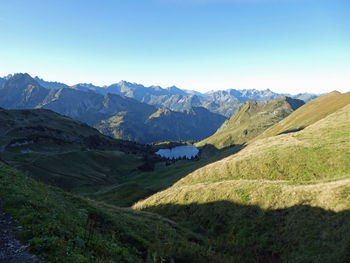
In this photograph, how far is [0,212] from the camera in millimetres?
13852

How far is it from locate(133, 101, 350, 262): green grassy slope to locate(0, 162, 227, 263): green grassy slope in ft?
16.4

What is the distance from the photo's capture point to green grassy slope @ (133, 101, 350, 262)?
60.7ft

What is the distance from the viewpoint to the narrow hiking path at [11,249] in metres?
9.63

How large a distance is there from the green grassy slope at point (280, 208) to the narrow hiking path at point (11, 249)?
1554cm

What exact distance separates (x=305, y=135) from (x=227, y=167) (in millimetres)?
24150

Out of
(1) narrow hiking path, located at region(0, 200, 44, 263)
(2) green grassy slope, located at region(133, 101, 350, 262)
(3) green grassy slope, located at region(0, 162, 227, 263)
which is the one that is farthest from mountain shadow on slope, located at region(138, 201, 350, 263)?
(1) narrow hiking path, located at region(0, 200, 44, 263)

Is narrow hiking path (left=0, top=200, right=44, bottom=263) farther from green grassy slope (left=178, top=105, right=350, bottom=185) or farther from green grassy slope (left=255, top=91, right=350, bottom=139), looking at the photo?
green grassy slope (left=255, top=91, right=350, bottom=139)

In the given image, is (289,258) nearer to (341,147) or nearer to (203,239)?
(203,239)

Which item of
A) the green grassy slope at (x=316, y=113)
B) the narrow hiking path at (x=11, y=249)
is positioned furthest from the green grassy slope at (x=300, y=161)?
the green grassy slope at (x=316, y=113)

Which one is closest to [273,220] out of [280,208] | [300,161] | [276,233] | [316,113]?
[276,233]

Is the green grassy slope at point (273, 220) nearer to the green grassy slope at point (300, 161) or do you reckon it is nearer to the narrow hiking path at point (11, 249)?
the green grassy slope at point (300, 161)

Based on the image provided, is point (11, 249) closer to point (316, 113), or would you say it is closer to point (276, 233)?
point (276, 233)

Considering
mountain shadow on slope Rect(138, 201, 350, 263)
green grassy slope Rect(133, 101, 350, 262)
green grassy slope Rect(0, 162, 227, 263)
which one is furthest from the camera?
green grassy slope Rect(133, 101, 350, 262)

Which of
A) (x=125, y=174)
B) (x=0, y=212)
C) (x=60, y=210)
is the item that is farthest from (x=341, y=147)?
(x=125, y=174)
